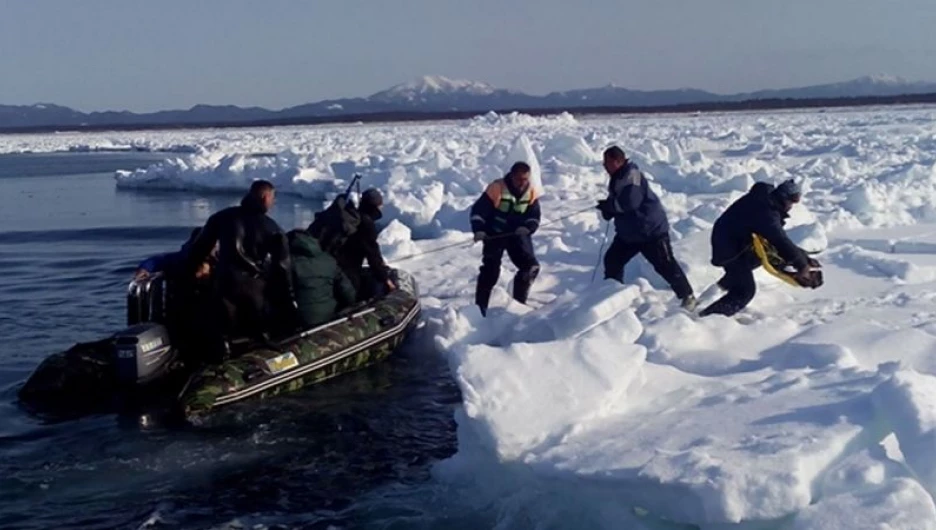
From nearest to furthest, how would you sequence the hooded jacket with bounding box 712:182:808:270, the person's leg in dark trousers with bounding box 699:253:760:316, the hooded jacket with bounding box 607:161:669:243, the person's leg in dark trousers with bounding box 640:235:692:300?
1. the hooded jacket with bounding box 712:182:808:270
2. the person's leg in dark trousers with bounding box 699:253:760:316
3. the hooded jacket with bounding box 607:161:669:243
4. the person's leg in dark trousers with bounding box 640:235:692:300

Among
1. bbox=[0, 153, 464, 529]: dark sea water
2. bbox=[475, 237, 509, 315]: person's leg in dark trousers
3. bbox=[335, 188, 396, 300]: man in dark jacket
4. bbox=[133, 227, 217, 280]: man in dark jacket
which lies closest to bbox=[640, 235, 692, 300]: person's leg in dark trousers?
bbox=[475, 237, 509, 315]: person's leg in dark trousers

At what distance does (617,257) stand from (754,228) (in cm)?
126

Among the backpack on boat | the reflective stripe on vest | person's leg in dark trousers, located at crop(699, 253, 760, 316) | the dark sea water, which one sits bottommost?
the dark sea water

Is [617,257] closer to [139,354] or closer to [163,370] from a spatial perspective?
[163,370]

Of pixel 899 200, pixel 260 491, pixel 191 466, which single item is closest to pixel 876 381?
pixel 260 491

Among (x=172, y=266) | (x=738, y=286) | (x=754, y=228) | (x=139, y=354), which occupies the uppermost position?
(x=754, y=228)

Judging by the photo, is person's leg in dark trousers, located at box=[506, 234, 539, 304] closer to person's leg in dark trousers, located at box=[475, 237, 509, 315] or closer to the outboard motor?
person's leg in dark trousers, located at box=[475, 237, 509, 315]

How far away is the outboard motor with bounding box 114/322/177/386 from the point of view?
6.84 metres

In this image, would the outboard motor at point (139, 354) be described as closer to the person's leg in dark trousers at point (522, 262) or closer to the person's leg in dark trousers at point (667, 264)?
the person's leg in dark trousers at point (522, 262)

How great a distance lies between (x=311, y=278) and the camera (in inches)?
305

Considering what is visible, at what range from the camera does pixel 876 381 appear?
5.09m

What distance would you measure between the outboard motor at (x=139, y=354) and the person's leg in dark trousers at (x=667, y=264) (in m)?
3.79

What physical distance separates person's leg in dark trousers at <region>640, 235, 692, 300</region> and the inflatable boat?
238 cm

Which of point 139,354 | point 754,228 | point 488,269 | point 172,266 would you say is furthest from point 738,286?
point 139,354
